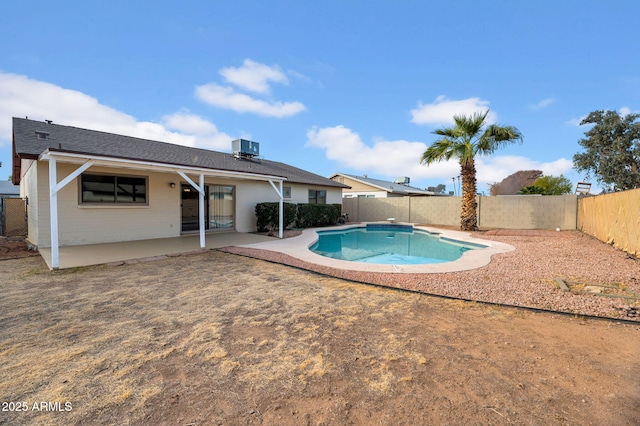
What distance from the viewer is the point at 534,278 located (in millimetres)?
5734

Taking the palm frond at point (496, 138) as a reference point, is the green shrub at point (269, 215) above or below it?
below

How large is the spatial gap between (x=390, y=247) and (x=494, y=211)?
28.5ft

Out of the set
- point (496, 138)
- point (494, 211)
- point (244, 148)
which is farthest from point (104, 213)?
point (494, 211)

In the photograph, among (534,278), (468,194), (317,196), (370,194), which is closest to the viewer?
(534,278)

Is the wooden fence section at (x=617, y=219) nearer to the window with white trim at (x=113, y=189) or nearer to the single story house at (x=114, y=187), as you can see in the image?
the single story house at (x=114, y=187)

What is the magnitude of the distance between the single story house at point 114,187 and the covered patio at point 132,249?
42 centimetres

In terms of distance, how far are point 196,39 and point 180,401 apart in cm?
1368

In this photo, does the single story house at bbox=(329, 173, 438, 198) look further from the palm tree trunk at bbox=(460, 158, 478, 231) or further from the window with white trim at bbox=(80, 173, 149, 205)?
the window with white trim at bbox=(80, 173, 149, 205)

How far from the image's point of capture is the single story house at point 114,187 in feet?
25.2

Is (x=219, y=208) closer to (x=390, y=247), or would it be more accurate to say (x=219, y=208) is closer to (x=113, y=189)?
(x=113, y=189)

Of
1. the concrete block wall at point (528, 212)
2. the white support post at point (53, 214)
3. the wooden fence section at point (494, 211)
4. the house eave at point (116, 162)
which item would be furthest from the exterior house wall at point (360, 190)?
the white support post at point (53, 214)

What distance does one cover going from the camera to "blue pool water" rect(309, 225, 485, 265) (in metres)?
9.28

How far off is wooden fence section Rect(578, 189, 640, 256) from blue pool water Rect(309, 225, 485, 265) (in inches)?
A: 151

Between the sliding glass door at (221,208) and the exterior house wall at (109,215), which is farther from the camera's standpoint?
the sliding glass door at (221,208)
